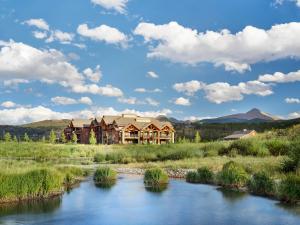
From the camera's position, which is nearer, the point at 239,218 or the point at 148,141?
the point at 239,218

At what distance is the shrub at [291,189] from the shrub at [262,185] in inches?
66.2

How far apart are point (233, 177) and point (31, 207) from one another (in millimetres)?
12914

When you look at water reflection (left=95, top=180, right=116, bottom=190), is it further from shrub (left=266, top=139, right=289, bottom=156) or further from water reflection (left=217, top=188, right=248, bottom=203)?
shrub (left=266, top=139, right=289, bottom=156)

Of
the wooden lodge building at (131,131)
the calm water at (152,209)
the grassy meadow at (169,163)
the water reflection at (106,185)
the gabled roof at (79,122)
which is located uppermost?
the gabled roof at (79,122)

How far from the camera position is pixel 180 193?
25172 mm

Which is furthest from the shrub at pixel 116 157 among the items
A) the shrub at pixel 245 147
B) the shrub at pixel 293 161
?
the shrub at pixel 293 161

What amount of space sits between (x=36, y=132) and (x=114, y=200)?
15124cm

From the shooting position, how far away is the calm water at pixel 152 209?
703 inches

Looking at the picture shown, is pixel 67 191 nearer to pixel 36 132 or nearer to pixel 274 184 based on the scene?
pixel 274 184

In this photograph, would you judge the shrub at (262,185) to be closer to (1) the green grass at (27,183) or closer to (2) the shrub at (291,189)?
(2) the shrub at (291,189)

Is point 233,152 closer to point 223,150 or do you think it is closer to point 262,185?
point 223,150

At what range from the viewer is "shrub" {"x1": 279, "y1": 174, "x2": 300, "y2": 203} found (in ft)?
69.1

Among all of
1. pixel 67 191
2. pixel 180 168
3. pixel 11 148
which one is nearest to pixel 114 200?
pixel 67 191

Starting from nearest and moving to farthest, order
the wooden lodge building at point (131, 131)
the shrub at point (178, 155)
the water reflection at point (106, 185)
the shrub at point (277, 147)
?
the water reflection at point (106, 185) → the shrub at point (277, 147) → the shrub at point (178, 155) → the wooden lodge building at point (131, 131)
